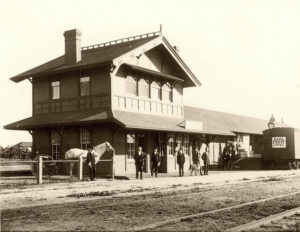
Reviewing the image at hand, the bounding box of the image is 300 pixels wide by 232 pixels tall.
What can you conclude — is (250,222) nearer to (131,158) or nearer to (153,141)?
(131,158)

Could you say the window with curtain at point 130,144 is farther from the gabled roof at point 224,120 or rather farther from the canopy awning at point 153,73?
the gabled roof at point 224,120

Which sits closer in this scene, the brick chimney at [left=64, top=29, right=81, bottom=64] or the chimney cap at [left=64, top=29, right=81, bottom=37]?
the brick chimney at [left=64, top=29, right=81, bottom=64]

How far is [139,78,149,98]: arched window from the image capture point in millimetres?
27656

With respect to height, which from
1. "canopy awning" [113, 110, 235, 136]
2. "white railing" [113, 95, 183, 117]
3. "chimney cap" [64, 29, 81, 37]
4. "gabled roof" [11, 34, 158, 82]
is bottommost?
"canopy awning" [113, 110, 235, 136]

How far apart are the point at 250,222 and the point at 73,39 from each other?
21.3 meters

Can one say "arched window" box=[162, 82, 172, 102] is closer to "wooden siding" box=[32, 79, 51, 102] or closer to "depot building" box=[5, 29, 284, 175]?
"depot building" box=[5, 29, 284, 175]

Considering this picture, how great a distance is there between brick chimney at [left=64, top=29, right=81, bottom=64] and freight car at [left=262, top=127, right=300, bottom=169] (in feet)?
49.2

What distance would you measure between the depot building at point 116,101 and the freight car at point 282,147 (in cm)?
497

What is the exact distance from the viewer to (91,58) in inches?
1076

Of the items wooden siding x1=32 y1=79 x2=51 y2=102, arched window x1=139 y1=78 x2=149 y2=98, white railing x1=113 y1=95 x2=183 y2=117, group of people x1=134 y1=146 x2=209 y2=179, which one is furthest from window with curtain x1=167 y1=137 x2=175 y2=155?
wooden siding x1=32 y1=79 x2=51 y2=102

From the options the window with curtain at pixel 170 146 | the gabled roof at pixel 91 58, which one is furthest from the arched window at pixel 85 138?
the window with curtain at pixel 170 146

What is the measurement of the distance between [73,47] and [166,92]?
6326 millimetres

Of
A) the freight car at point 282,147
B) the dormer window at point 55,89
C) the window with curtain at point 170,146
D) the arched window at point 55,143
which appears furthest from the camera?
the freight car at point 282,147

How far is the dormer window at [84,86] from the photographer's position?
2662 cm
